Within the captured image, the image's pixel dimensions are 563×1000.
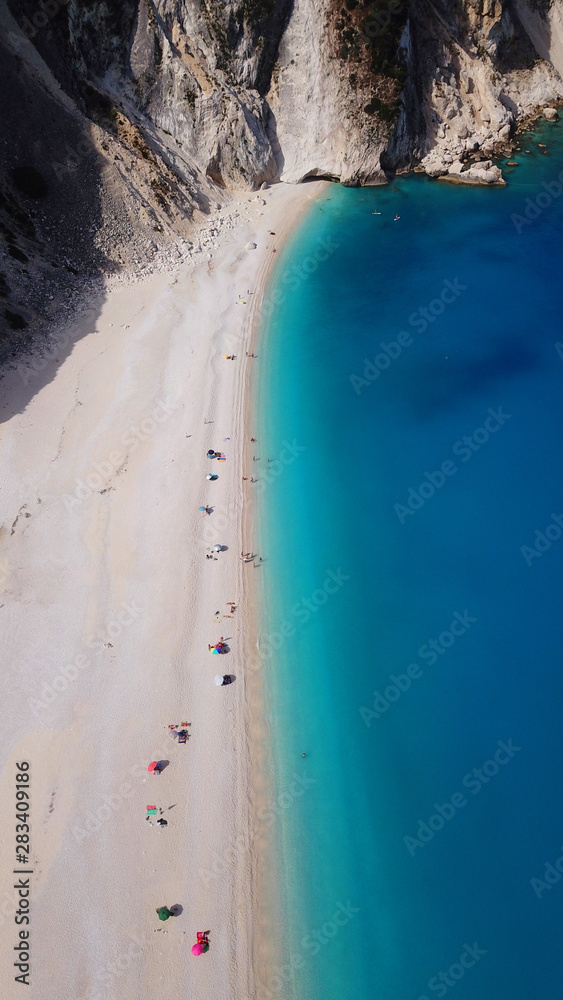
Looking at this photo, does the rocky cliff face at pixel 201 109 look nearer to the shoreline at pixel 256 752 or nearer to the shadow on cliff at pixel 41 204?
the shadow on cliff at pixel 41 204

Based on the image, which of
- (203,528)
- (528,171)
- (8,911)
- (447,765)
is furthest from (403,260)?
(8,911)

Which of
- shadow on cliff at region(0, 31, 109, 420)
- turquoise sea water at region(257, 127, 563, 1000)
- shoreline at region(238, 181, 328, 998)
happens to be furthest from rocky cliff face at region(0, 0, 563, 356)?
shoreline at region(238, 181, 328, 998)

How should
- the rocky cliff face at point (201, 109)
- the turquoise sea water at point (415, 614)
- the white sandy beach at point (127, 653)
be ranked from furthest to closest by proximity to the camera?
the rocky cliff face at point (201, 109) < the turquoise sea water at point (415, 614) < the white sandy beach at point (127, 653)

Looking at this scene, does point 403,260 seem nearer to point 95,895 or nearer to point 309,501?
point 309,501

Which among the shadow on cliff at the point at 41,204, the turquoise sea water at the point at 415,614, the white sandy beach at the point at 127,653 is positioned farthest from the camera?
the shadow on cliff at the point at 41,204

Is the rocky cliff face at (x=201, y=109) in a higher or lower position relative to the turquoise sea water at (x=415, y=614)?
higher

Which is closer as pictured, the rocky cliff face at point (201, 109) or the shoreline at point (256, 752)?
the shoreline at point (256, 752)

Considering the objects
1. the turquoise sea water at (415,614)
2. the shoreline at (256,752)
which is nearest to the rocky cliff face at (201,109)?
the turquoise sea water at (415,614)

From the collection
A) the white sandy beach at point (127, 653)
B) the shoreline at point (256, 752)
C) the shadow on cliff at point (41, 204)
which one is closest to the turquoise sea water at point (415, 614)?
the shoreline at point (256, 752)
